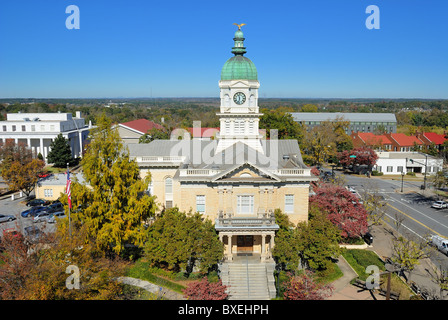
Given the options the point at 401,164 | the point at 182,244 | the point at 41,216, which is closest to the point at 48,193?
the point at 41,216

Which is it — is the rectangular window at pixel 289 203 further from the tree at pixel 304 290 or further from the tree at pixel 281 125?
the tree at pixel 281 125

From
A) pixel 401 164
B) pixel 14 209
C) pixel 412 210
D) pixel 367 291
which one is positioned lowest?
pixel 367 291

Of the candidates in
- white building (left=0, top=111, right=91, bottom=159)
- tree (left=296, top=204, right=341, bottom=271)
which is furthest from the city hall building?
white building (left=0, top=111, right=91, bottom=159)

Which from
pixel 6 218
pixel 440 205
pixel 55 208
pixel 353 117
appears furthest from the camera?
pixel 353 117

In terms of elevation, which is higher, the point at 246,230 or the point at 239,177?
the point at 239,177

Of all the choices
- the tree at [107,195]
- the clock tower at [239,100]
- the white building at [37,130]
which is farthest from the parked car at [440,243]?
the white building at [37,130]

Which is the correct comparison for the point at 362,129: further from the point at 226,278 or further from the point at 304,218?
the point at 226,278

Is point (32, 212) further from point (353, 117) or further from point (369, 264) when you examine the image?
point (353, 117)
